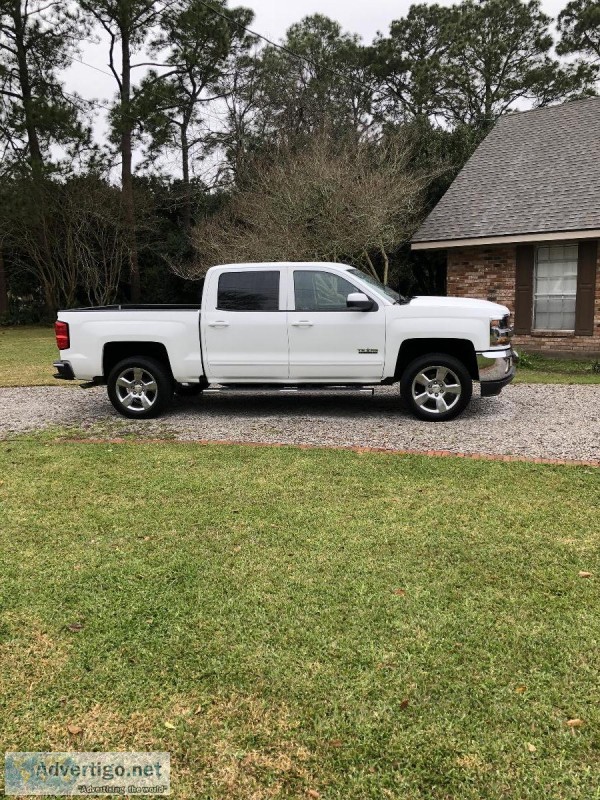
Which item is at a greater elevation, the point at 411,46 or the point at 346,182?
the point at 411,46

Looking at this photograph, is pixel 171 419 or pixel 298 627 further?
pixel 171 419

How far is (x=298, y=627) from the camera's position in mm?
3305

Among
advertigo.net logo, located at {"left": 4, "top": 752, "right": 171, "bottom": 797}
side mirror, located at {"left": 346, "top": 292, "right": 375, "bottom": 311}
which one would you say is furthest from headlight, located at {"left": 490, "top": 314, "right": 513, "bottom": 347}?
advertigo.net logo, located at {"left": 4, "top": 752, "right": 171, "bottom": 797}

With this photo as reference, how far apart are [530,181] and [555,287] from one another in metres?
3.22

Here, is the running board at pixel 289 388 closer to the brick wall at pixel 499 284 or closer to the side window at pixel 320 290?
the side window at pixel 320 290

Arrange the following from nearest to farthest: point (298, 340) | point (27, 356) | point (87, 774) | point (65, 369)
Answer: point (87, 774) < point (298, 340) < point (65, 369) < point (27, 356)

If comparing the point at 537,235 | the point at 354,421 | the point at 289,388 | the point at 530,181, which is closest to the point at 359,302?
the point at 289,388

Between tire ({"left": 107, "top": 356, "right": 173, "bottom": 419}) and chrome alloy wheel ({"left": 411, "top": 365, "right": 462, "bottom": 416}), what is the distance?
10.5 feet

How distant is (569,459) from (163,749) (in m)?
4.89

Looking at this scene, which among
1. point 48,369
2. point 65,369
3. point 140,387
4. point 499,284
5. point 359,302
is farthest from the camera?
point 499,284

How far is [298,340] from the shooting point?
7906 mm

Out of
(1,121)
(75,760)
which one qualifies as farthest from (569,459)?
(1,121)

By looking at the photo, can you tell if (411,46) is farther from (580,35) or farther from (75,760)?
(75,760)

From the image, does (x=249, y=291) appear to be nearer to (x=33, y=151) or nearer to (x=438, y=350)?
(x=438, y=350)
